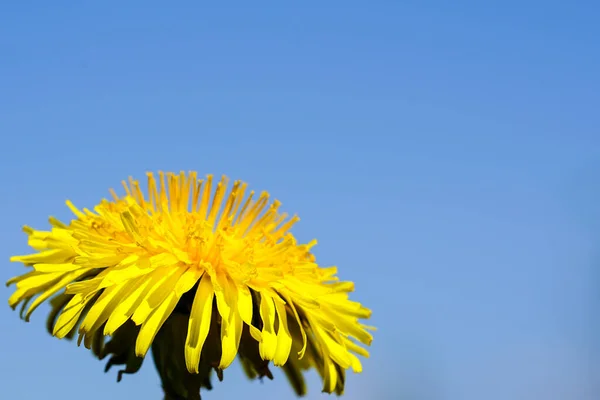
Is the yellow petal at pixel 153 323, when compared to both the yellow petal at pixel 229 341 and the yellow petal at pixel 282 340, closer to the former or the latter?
Result: the yellow petal at pixel 229 341

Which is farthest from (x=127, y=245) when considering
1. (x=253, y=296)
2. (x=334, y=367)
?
(x=334, y=367)

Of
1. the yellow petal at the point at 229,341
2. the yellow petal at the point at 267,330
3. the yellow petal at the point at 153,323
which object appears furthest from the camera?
the yellow petal at the point at 267,330

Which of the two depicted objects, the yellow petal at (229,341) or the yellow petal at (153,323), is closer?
the yellow petal at (153,323)

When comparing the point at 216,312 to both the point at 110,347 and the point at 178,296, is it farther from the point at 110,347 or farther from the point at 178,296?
the point at 110,347

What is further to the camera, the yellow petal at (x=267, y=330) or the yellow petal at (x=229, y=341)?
the yellow petal at (x=267, y=330)

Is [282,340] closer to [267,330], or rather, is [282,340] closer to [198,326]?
[267,330]

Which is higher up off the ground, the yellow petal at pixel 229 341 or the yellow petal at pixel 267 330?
the yellow petal at pixel 267 330

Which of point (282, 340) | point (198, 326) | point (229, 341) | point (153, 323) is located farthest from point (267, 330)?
point (153, 323)

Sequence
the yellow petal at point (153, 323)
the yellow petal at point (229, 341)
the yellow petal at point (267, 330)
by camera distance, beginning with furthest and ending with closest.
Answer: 1. the yellow petal at point (267, 330)
2. the yellow petal at point (229, 341)
3. the yellow petal at point (153, 323)

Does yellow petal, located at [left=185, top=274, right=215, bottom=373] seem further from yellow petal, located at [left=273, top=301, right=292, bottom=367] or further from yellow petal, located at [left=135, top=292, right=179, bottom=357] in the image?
yellow petal, located at [left=273, top=301, right=292, bottom=367]

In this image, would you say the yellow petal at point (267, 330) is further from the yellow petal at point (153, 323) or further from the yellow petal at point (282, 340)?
the yellow petal at point (153, 323)
